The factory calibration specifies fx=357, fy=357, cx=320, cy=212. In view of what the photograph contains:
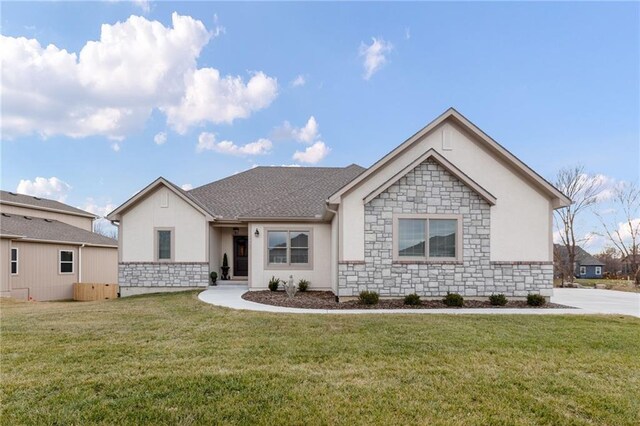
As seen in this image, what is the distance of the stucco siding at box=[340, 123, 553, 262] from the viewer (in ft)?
35.6

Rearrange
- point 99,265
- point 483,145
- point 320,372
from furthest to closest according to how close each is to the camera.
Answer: point 99,265
point 483,145
point 320,372

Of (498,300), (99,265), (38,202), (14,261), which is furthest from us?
(38,202)

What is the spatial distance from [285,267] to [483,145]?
8.09 meters

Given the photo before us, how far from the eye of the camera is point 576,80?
1531cm


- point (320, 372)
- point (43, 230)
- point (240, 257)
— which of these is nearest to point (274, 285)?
point (240, 257)

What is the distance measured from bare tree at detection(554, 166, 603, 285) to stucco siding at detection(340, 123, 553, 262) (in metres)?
15.7

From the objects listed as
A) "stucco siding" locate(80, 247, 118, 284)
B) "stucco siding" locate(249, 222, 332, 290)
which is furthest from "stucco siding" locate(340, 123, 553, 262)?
"stucco siding" locate(80, 247, 118, 284)

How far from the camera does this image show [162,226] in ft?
49.0

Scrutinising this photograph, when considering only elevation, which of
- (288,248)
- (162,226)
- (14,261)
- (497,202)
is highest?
(497,202)

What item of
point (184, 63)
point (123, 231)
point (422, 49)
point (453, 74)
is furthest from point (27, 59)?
point (453, 74)

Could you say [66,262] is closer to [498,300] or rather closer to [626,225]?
[498,300]

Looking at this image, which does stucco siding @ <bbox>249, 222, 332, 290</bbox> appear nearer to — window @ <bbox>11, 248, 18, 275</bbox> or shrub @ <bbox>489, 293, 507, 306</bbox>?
shrub @ <bbox>489, 293, 507, 306</bbox>

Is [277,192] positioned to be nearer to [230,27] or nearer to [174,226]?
[174,226]

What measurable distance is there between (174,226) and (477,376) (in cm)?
1320
